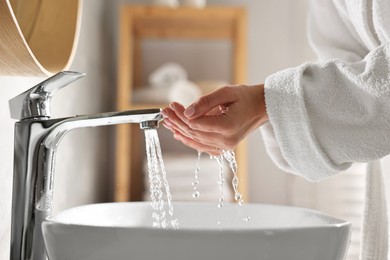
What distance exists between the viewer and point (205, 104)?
2.33ft

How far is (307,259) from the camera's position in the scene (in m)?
0.61

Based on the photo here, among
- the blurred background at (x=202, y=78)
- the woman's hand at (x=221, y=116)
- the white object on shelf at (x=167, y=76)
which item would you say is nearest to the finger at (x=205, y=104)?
the woman's hand at (x=221, y=116)

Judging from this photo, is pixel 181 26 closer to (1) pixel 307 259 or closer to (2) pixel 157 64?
(2) pixel 157 64

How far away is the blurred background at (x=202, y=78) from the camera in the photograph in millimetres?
1718

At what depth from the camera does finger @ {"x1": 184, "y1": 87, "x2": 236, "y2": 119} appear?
27.9 inches

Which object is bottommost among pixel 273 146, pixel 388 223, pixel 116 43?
pixel 388 223

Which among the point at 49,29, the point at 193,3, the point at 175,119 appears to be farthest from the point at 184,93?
the point at 175,119

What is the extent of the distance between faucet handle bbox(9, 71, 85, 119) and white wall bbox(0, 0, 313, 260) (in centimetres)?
59

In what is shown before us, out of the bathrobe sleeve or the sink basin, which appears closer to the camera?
the sink basin

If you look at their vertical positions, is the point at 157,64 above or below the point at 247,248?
above

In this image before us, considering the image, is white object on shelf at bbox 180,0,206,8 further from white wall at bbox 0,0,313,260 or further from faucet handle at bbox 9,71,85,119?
faucet handle at bbox 9,71,85,119

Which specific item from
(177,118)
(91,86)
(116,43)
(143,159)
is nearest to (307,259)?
(177,118)

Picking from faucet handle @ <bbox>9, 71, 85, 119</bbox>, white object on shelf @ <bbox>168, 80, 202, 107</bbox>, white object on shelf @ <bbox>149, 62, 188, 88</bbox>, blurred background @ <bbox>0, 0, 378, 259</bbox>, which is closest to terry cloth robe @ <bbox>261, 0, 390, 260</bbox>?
faucet handle @ <bbox>9, 71, 85, 119</bbox>

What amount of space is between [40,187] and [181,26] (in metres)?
1.40
